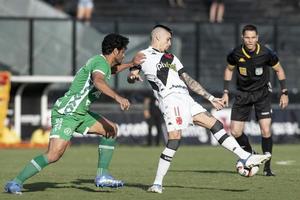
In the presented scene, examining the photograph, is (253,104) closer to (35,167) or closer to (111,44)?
(111,44)

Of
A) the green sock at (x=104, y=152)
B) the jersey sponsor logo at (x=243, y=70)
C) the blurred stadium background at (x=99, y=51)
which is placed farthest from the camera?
the blurred stadium background at (x=99, y=51)

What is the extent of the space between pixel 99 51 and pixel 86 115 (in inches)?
633

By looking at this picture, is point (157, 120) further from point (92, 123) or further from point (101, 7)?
point (92, 123)

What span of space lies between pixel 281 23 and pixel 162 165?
18.2m

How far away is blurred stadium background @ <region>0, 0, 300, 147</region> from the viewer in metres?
27.5

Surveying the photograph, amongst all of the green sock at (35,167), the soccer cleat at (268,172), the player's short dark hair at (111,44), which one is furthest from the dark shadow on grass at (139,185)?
the soccer cleat at (268,172)

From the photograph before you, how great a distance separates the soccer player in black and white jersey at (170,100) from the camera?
11.9 m

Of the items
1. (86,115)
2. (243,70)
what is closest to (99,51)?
(243,70)

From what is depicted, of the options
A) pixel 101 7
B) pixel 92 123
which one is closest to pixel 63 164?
pixel 92 123

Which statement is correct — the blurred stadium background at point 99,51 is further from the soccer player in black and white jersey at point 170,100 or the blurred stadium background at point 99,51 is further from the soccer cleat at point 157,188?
the soccer cleat at point 157,188

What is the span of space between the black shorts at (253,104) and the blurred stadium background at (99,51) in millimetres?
11783

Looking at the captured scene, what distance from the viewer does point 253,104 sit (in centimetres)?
1532

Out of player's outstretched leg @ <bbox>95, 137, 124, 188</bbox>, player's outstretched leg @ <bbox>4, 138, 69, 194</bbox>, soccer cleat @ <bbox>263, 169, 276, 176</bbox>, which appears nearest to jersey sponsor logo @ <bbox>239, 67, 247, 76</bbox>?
soccer cleat @ <bbox>263, 169, 276, 176</bbox>

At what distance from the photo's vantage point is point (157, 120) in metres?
27.1
